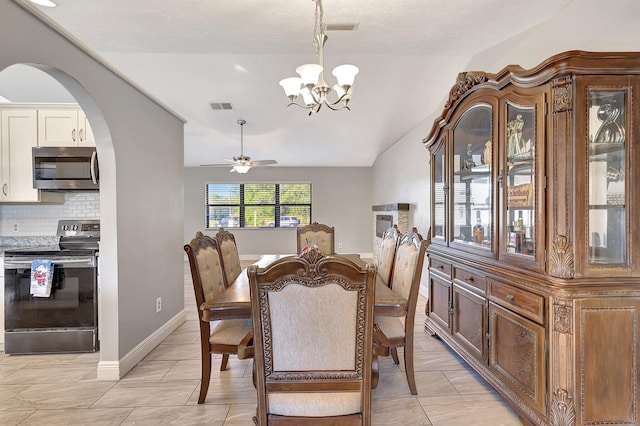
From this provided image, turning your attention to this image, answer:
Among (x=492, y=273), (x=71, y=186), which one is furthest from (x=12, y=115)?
(x=492, y=273)

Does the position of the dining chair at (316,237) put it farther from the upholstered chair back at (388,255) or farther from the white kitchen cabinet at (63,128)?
the white kitchen cabinet at (63,128)

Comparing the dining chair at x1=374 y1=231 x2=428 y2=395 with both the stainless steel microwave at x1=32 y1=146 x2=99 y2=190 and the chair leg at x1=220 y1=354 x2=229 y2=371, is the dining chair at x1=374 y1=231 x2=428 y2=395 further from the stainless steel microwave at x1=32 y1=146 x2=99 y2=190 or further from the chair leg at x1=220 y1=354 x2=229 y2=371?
the stainless steel microwave at x1=32 y1=146 x2=99 y2=190

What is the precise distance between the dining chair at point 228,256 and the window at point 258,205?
549cm

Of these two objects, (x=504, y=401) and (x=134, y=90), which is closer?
(x=504, y=401)

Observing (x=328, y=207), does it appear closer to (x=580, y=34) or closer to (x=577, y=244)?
(x=580, y=34)

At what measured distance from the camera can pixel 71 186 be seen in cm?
315

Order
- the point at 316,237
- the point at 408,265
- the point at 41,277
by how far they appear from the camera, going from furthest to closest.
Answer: the point at 316,237 < the point at 41,277 < the point at 408,265

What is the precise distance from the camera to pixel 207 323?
2127 millimetres

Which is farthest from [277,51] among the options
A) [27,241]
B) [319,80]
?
[27,241]

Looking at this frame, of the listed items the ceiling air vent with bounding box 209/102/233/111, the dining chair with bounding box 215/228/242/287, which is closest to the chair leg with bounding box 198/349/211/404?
the dining chair with bounding box 215/228/242/287

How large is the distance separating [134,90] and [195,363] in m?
2.43

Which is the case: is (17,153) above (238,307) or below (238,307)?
above

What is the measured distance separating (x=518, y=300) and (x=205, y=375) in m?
2.04

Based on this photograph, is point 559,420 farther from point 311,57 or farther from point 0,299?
point 0,299
